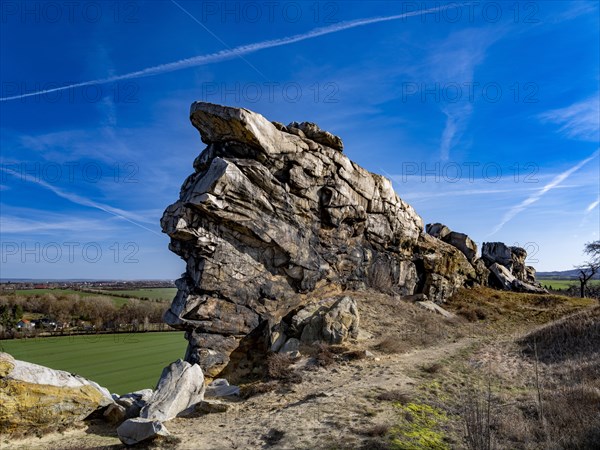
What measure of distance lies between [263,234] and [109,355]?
39561 millimetres

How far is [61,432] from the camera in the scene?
466 inches

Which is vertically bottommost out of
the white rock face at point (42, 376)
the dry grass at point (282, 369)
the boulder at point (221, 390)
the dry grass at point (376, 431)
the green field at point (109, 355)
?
the green field at point (109, 355)

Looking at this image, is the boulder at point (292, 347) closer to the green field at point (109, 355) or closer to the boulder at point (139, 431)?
the boulder at point (139, 431)

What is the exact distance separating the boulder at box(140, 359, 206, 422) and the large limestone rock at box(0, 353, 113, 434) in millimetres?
2301

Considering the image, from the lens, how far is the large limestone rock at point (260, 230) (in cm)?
2123

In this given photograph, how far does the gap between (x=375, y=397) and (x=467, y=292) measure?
33.9 metres

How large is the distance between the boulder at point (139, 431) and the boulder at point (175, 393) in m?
1.63

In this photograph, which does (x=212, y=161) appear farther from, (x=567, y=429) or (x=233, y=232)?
(x=567, y=429)

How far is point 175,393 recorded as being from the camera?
44.1 feet

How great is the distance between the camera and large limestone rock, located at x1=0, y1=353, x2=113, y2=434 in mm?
11430

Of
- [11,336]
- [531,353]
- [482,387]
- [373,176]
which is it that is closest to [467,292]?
[373,176]

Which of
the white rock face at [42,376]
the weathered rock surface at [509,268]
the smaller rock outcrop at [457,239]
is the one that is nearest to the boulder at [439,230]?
the smaller rock outcrop at [457,239]

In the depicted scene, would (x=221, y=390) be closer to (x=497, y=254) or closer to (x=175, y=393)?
(x=175, y=393)

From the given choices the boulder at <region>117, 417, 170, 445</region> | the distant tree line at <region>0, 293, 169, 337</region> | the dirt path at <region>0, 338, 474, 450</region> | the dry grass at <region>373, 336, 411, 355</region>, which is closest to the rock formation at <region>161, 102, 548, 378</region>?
the dry grass at <region>373, 336, 411, 355</region>
